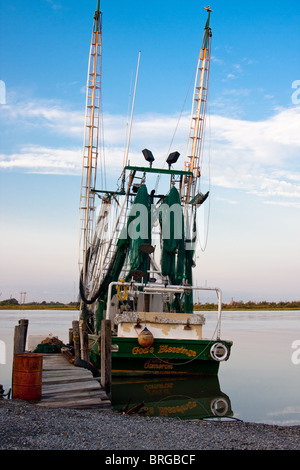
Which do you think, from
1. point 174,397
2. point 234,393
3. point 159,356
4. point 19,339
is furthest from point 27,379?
point 234,393

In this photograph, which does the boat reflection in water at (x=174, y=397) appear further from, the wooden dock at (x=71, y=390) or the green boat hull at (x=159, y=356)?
the wooden dock at (x=71, y=390)

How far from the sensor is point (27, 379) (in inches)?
406

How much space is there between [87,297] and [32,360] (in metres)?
10.7

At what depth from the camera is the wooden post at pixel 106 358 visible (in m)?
12.4

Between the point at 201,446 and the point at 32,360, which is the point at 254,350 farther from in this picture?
the point at 201,446

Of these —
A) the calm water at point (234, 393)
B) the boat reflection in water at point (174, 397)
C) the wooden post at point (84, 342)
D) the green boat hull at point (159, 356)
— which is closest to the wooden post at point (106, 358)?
the boat reflection in water at point (174, 397)

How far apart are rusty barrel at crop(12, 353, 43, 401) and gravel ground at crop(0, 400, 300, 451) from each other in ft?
2.03

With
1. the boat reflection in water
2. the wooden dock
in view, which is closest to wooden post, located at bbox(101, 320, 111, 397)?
the wooden dock

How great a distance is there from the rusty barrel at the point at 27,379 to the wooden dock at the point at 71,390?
246 millimetres

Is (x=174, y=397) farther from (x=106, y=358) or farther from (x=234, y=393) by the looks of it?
(x=106, y=358)

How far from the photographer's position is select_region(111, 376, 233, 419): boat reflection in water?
42.3 ft

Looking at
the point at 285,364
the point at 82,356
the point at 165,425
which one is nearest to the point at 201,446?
the point at 165,425

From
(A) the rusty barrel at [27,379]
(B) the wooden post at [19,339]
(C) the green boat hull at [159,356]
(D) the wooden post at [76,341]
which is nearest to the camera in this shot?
(A) the rusty barrel at [27,379]
